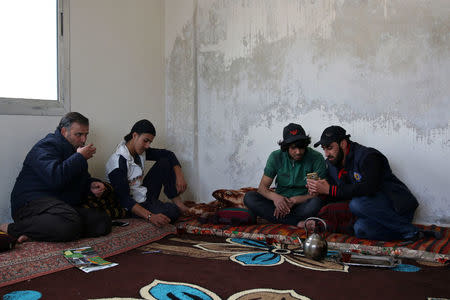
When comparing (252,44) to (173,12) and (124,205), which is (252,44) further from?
(124,205)

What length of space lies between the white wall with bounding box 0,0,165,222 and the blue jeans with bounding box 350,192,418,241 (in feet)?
9.55

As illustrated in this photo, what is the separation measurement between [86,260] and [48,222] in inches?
18.9

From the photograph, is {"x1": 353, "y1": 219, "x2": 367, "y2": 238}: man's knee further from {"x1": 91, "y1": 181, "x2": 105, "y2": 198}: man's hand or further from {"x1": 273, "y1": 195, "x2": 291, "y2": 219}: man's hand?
{"x1": 91, "y1": 181, "x2": 105, "y2": 198}: man's hand

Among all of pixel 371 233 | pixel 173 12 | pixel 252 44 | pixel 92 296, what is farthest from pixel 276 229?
pixel 173 12

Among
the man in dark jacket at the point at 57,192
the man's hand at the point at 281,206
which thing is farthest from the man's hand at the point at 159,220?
the man's hand at the point at 281,206

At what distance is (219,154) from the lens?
5.43 m

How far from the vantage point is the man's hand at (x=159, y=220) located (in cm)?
406

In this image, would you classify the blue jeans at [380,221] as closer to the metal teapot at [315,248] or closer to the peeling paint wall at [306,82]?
the metal teapot at [315,248]

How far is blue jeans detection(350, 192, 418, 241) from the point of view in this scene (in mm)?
3455

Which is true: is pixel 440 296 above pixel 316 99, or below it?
below

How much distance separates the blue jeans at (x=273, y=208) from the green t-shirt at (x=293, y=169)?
0.71 feet

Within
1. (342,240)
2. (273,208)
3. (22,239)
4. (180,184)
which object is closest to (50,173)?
(22,239)

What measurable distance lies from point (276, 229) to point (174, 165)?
1.52 metres

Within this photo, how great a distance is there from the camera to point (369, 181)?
348cm
